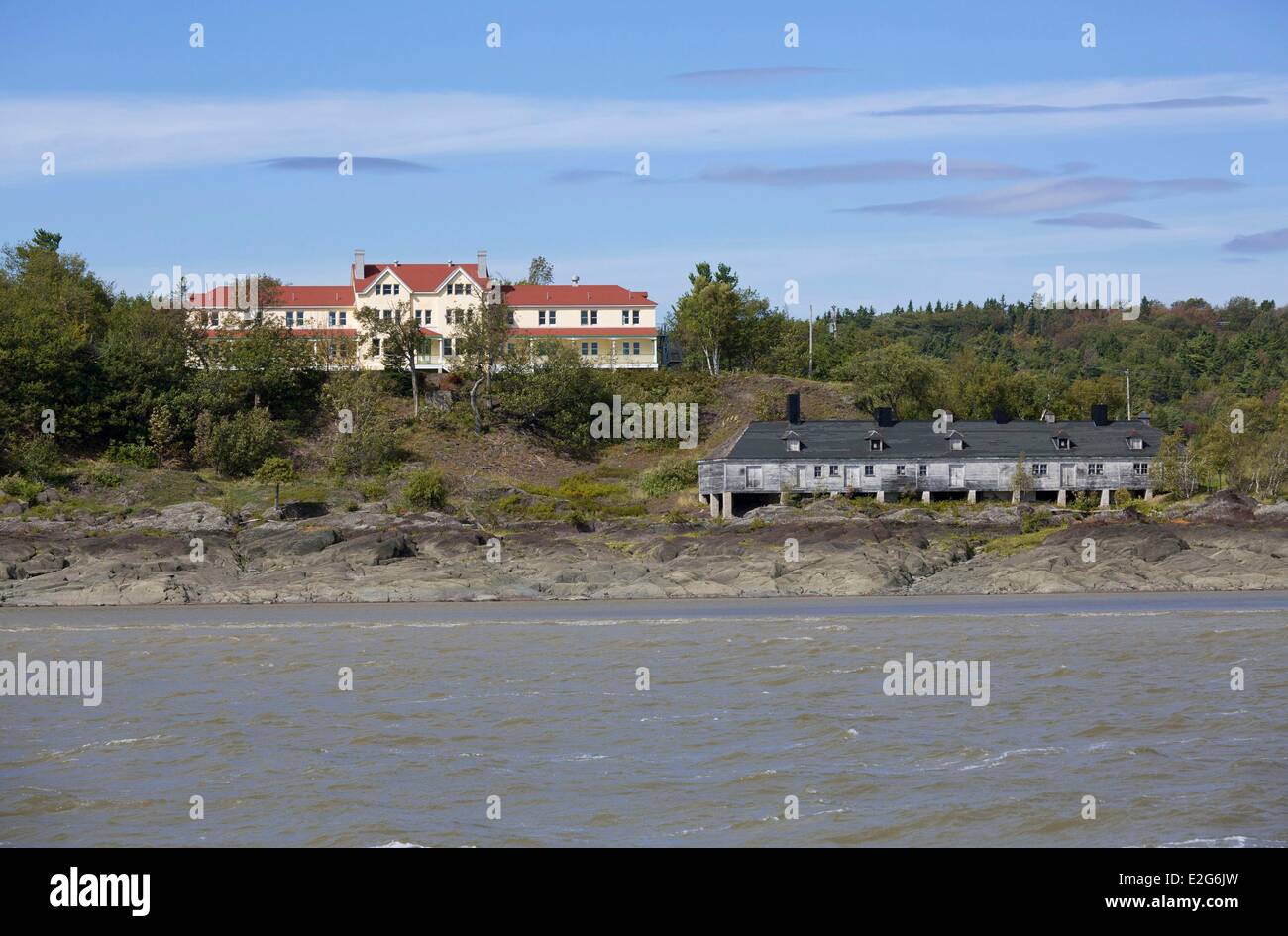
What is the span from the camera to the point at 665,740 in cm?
1947

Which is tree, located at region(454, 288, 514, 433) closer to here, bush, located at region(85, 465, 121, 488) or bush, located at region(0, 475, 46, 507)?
bush, located at region(85, 465, 121, 488)

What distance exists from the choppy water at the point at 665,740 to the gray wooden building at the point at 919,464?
1054 inches

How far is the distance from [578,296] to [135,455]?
1155 inches

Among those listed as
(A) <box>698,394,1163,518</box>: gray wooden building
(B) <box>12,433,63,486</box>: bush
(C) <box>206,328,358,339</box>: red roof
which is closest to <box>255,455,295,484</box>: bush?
(B) <box>12,433,63,486</box>: bush

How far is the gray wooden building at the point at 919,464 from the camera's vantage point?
5972 centimetres

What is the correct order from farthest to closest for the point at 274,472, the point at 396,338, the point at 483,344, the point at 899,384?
the point at 396,338
the point at 483,344
the point at 899,384
the point at 274,472

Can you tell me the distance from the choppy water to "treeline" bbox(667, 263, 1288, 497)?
31242 millimetres

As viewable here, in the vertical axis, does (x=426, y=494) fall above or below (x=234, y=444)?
below

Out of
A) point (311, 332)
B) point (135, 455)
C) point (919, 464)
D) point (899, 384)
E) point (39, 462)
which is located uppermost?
point (311, 332)

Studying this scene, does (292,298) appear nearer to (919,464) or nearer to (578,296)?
(578,296)

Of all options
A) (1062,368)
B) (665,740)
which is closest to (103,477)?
(665,740)

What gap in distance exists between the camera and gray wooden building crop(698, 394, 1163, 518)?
59.7 m

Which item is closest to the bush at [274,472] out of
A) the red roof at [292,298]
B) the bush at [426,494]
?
the bush at [426,494]
